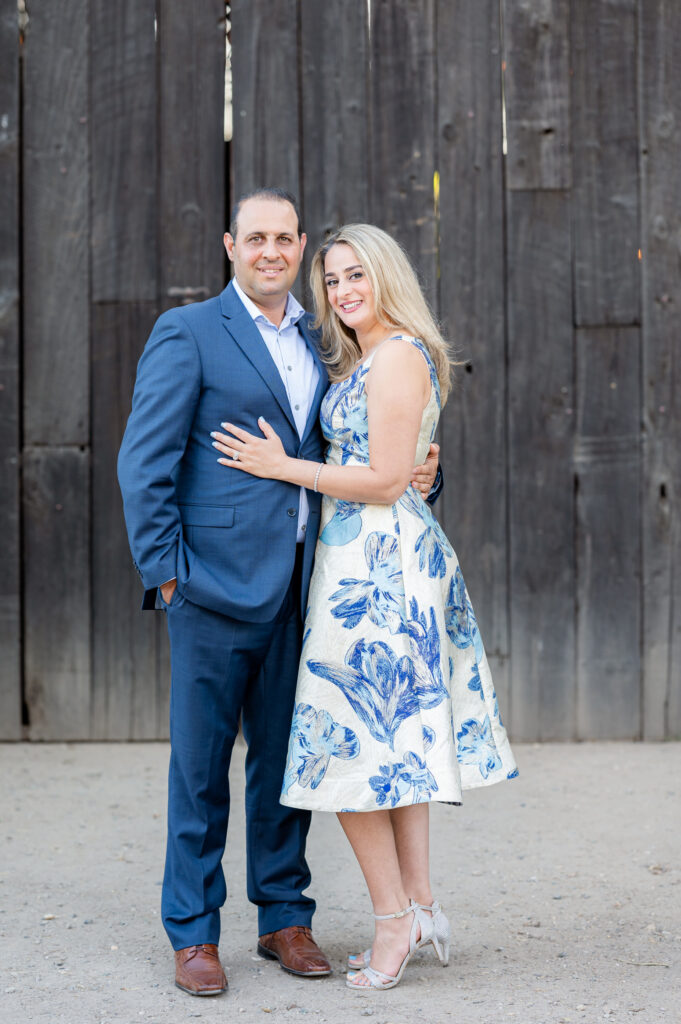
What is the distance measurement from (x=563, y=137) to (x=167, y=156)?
4.86 ft

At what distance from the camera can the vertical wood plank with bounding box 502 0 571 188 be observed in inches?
165

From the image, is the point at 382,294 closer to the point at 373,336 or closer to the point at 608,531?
the point at 373,336

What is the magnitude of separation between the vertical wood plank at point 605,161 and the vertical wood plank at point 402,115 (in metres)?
0.55

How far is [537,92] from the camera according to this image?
13.8 feet

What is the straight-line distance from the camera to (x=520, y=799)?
3.74 metres

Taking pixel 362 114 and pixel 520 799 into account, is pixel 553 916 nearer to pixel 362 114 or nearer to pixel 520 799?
pixel 520 799

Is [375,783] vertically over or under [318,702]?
under

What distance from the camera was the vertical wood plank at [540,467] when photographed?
4.23m

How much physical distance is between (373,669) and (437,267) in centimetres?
217

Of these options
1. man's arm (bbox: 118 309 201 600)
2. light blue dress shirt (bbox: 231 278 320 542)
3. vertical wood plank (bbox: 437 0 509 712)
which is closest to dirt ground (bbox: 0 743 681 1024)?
vertical wood plank (bbox: 437 0 509 712)

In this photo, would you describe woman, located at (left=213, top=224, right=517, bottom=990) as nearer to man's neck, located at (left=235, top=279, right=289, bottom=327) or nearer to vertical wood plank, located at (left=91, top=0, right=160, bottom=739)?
man's neck, located at (left=235, top=279, right=289, bottom=327)

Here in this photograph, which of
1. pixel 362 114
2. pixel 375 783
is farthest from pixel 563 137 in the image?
pixel 375 783

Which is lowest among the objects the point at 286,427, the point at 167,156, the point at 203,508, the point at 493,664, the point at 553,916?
the point at 553,916

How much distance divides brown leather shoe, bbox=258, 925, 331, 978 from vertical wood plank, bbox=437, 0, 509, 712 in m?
1.82
